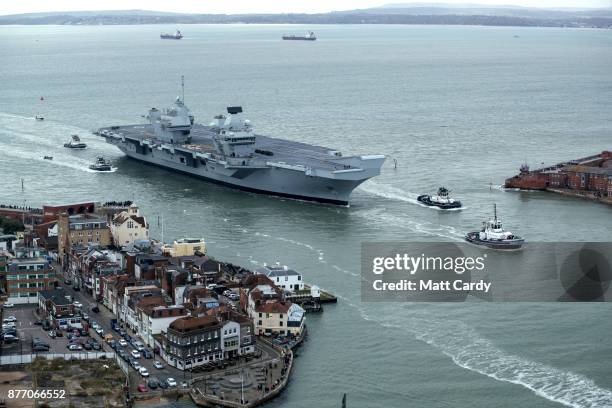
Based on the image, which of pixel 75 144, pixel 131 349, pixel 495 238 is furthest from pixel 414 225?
pixel 75 144

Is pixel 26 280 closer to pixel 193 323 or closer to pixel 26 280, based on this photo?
pixel 26 280

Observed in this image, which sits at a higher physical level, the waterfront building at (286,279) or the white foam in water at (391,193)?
the white foam in water at (391,193)

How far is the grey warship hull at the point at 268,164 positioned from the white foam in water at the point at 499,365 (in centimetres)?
1517

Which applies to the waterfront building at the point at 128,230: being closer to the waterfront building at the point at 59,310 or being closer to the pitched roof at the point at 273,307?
the waterfront building at the point at 59,310

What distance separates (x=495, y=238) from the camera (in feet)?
119

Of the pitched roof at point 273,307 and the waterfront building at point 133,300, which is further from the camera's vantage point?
the waterfront building at point 133,300

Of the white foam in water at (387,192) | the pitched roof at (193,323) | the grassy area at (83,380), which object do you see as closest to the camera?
the grassy area at (83,380)

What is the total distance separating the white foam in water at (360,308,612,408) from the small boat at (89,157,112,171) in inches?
1044

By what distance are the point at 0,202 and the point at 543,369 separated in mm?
25704

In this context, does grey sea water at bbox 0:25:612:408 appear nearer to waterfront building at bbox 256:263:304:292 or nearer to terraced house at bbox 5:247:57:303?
waterfront building at bbox 256:263:304:292

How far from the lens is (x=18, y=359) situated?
25.8 m

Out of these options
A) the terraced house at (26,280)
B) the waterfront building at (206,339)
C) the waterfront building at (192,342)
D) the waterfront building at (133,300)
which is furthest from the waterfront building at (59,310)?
the waterfront building at (192,342)

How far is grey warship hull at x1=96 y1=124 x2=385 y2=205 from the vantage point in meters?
43.9

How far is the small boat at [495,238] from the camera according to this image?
36031mm
